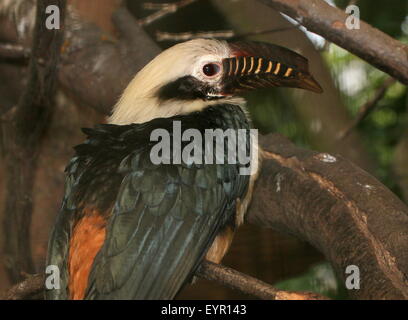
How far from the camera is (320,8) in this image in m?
2.32

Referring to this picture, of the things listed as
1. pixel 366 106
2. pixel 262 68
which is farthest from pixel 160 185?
pixel 366 106

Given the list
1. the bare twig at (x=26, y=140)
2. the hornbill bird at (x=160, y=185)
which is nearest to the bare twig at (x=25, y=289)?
the hornbill bird at (x=160, y=185)

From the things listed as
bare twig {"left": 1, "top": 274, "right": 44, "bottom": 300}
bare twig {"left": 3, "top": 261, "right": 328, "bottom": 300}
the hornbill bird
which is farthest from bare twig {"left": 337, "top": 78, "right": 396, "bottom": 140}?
bare twig {"left": 1, "top": 274, "right": 44, "bottom": 300}

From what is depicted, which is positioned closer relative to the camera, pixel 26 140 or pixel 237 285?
pixel 237 285

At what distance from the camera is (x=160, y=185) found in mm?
2211

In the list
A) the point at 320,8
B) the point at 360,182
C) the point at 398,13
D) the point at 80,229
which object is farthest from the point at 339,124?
the point at 80,229

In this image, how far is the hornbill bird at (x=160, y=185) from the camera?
6.86 feet

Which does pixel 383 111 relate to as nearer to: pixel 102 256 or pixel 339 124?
pixel 339 124

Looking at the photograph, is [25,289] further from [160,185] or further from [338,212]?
[338,212]

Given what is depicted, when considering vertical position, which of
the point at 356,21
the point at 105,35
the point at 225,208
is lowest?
the point at 225,208

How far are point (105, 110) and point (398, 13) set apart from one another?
173 cm

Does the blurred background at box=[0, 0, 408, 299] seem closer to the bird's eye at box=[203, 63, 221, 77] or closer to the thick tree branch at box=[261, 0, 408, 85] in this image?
the bird's eye at box=[203, 63, 221, 77]

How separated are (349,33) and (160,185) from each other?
779 mm

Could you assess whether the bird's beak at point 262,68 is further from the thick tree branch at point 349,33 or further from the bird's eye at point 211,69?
the thick tree branch at point 349,33
